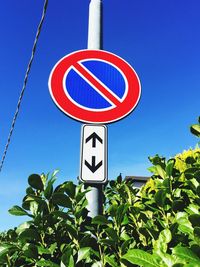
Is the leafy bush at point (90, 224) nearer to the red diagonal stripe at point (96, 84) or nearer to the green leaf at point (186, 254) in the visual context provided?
the green leaf at point (186, 254)

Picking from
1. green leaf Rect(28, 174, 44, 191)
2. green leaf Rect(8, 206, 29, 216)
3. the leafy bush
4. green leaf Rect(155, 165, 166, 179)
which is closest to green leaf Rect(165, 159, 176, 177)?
the leafy bush

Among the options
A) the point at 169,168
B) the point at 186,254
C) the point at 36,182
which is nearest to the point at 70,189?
the point at 36,182

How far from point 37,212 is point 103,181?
49cm

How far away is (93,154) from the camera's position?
227 centimetres

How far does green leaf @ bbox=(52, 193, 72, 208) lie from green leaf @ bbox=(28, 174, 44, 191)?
13 centimetres

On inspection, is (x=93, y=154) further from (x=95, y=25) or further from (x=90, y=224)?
(x=95, y=25)

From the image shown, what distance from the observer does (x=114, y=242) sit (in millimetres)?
1655

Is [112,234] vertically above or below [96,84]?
below

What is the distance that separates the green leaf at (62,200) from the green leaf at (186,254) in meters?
0.76

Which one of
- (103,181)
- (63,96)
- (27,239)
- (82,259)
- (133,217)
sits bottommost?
(82,259)

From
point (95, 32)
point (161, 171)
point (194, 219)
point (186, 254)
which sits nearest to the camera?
point (186, 254)

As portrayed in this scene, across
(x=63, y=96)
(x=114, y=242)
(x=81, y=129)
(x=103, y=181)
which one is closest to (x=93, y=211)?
(x=103, y=181)

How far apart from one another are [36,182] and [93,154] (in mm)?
470

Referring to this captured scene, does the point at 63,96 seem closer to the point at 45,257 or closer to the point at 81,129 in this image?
the point at 81,129
